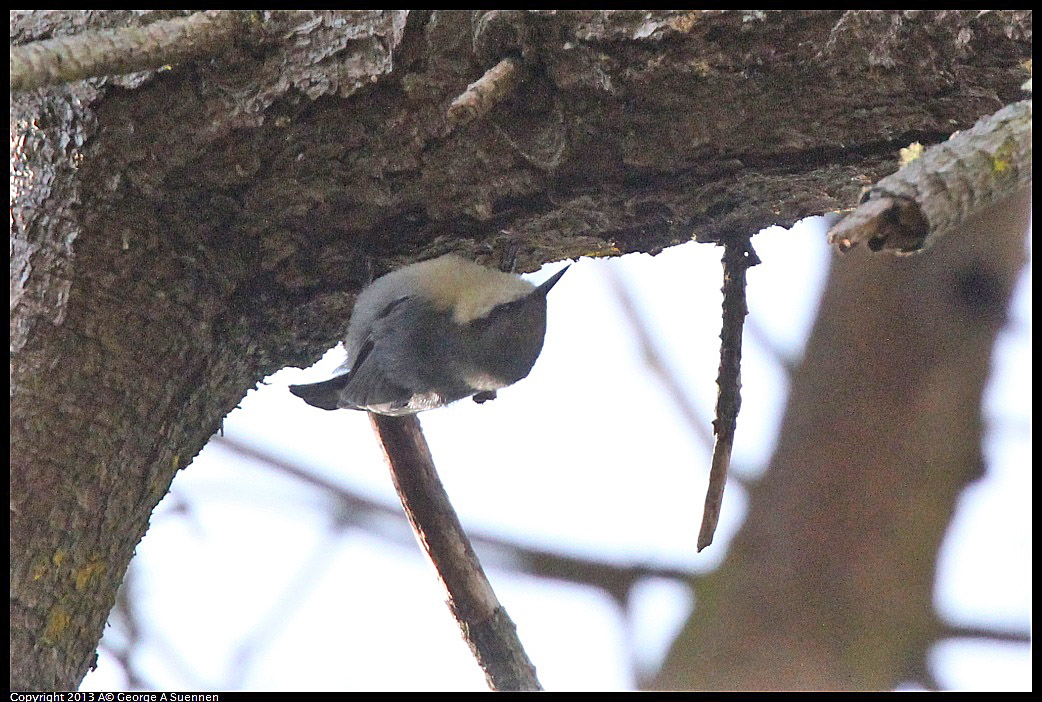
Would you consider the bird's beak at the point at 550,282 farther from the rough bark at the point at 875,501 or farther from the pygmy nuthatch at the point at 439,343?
the rough bark at the point at 875,501

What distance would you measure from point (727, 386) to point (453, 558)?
33.5 inches

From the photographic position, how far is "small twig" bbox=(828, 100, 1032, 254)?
0.91 metres

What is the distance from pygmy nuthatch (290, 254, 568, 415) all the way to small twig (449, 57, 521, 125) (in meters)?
0.69

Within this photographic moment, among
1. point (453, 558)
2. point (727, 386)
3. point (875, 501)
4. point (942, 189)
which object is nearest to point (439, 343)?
point (453, 558)

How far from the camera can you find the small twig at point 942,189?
91cm

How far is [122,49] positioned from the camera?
1.55 metres

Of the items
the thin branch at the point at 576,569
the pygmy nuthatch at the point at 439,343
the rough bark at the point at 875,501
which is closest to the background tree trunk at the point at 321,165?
the pygmy nuthatch at the point at 439,343

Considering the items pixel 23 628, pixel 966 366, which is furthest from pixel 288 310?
pixel 966 366

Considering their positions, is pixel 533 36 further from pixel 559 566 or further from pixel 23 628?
pixel 559 566

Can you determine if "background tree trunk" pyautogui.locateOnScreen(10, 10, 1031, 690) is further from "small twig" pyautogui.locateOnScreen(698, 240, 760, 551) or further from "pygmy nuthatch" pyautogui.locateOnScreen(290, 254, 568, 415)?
"pygmy nuthatch" pyautogui.locateOnScreen(290, 254, 568, 415)

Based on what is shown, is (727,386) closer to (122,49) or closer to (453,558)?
(453,558)

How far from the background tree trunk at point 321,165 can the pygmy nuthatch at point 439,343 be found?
0.40m

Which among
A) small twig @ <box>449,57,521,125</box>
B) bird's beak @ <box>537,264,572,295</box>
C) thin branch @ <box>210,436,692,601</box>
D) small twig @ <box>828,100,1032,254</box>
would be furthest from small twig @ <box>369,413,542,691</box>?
small twig @ <box>828,100,1032,254</box>

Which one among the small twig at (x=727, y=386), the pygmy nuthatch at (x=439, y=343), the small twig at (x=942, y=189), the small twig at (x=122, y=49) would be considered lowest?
the small twig at (x=942, y=189)
